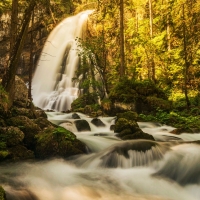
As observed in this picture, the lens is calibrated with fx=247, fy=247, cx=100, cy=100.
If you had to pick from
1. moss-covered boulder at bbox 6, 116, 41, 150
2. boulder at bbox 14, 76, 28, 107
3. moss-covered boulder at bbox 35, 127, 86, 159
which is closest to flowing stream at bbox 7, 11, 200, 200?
moss-covered boulder at bbox 35, 127, 86, 159

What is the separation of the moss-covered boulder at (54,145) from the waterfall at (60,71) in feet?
46.1

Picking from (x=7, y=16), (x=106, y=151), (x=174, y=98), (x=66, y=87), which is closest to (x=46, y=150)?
(x=106, y=151)

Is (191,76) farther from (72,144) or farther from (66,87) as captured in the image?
(72,144)

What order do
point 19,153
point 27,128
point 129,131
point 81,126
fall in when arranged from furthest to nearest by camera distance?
point 81,126 → point 129,131 → point 27,128 → point 19,153

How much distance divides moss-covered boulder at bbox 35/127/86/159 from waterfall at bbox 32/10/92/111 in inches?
553

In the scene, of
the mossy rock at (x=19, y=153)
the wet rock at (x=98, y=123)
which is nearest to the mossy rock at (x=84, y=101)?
the wet rock at (x=98, y=123)

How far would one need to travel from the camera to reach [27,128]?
802 centimetres

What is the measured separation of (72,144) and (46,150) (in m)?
0.84

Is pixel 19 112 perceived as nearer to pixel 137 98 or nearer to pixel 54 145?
pixel 54 145

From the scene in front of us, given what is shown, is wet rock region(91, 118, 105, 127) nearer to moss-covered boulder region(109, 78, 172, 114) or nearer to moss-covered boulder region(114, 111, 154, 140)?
moss-covered boulder region(114, 111, 154, 140)

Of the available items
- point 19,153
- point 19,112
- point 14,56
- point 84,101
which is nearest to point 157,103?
point 84,101

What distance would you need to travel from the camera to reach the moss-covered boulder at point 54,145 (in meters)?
7.44

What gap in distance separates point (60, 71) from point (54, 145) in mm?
20348

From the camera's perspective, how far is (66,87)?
24656 millimetres
